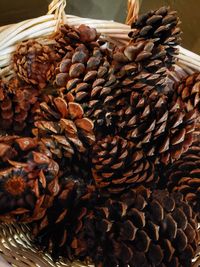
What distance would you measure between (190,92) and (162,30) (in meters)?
0.09

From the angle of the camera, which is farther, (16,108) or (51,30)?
(51,30)

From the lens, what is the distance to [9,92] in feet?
1.89

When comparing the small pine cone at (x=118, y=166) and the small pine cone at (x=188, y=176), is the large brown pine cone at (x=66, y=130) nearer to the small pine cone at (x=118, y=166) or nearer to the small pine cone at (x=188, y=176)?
the small pine cone at (x=118, y=166)

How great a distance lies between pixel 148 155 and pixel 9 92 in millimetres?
200

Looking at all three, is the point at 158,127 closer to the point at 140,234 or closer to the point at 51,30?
the point at 140,234

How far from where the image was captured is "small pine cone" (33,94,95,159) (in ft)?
1.68

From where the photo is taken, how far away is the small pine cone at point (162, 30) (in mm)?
573

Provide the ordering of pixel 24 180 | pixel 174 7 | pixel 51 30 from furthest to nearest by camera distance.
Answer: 1. pixel 174 7
2. pixel 51 30
3. pixel 24 180

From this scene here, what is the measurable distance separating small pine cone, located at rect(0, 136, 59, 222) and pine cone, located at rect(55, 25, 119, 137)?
0.10 m

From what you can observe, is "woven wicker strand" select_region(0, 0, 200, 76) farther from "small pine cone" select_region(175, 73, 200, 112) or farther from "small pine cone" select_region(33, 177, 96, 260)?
"small pine cone" select_region(33, 177, 96, 260)

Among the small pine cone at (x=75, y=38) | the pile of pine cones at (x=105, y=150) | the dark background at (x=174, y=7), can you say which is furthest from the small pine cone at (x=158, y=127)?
the dark background at (x=174, y=7)

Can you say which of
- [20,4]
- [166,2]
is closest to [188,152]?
[20,4]

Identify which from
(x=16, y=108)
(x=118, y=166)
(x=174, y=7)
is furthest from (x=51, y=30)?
(x=174, y=7)

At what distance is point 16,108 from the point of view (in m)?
0.57
